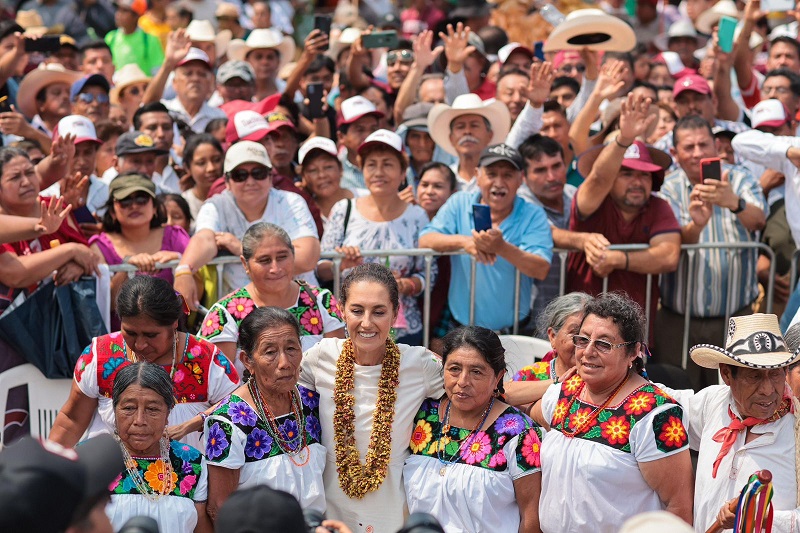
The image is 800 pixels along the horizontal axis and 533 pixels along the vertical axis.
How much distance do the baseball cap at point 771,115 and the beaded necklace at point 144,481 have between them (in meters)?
5.11

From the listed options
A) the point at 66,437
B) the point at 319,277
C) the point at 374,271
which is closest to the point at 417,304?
the point at 319,277

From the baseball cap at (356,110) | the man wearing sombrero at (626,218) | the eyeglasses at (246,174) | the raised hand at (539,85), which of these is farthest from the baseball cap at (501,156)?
the baseball cap at (356,110)

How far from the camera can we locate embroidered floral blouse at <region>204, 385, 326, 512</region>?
4594 mm

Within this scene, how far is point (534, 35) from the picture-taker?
1248cm

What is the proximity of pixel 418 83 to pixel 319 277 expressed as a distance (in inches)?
105

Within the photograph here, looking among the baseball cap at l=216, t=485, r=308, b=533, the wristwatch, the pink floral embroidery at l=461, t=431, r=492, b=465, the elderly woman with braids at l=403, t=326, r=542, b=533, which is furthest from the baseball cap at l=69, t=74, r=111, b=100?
the baseball cap at l=216, t=485, r=308, b=533

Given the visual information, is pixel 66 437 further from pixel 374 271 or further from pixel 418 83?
pixel 418 83

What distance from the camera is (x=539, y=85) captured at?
7.66 meters

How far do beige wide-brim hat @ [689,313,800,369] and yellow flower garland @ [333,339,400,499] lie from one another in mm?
1215

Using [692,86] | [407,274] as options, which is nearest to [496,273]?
[407,274]

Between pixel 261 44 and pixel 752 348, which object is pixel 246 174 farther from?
pixel 261 44

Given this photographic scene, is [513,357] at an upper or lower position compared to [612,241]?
lower

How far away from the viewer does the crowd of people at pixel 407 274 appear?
4.53 m

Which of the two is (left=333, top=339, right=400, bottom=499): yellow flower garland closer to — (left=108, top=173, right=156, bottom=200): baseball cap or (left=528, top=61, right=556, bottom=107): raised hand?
(left=108, top=173, right=156, bottom=200): baseball cap
